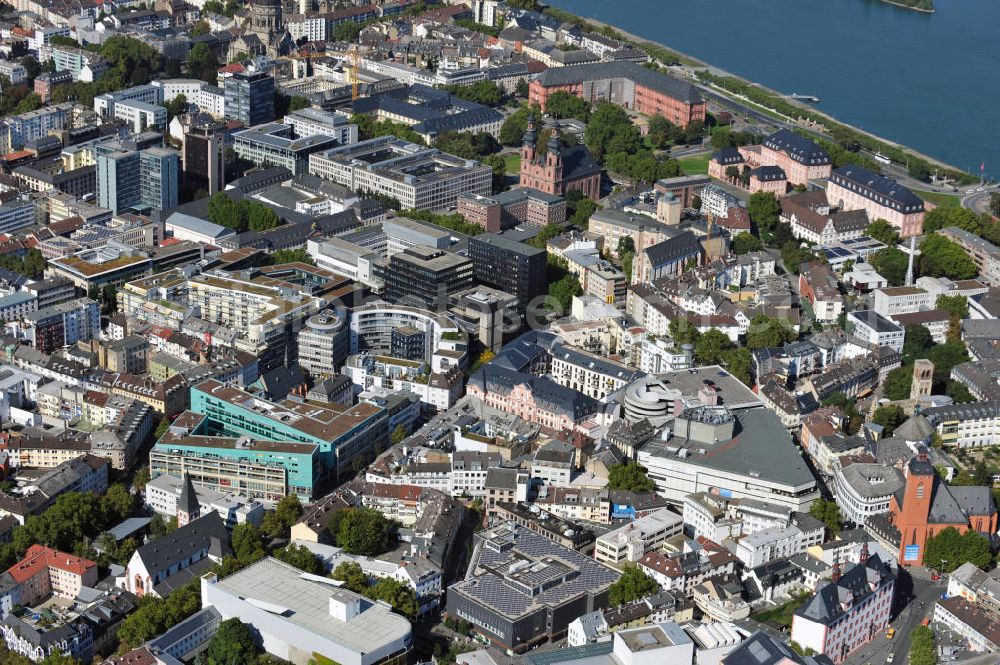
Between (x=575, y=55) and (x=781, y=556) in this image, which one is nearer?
(x=781, y=556)

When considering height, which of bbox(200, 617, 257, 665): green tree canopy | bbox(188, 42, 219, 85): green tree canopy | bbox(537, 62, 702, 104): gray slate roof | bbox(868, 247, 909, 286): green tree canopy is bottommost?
bbox(200, 617, 257, 665): green tree canopy

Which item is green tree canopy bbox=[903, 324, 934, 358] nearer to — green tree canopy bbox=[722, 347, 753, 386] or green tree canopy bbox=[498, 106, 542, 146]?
green tree canopy bbox=[722, 347, 753, 386]

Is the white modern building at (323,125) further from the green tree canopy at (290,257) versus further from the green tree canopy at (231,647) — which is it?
the green tree canopy at (231,647)

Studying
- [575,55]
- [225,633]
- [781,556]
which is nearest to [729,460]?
[781,556]

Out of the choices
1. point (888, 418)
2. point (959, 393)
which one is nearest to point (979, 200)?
point (959, 393)

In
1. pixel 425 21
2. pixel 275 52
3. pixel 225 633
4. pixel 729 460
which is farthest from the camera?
pixel 425 21

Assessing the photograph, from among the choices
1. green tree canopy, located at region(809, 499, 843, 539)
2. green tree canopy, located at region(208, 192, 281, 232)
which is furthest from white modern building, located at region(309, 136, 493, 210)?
green tree canopy, located at region(809, 499, 843, 539)

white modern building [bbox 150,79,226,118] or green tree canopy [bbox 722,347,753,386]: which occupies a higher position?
white modern building [bbox 150,79,226,118]

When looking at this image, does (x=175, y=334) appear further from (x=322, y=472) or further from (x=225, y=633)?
(x=225, y=633)
